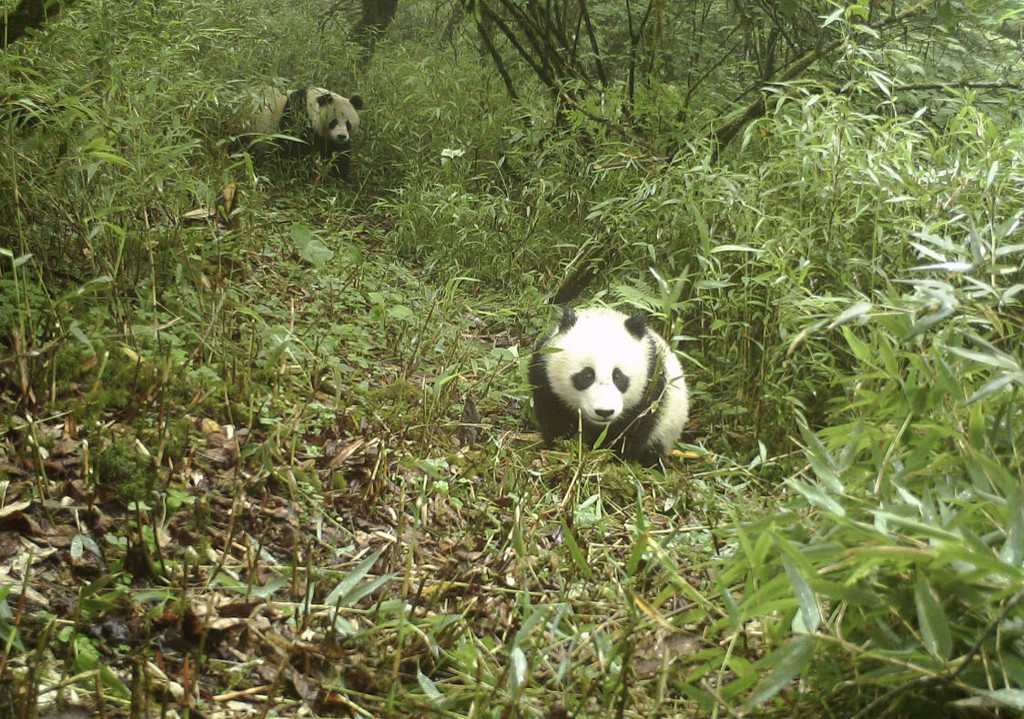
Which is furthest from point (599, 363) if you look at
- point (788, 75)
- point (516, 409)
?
point (788, 75)

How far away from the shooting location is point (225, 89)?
650 cm

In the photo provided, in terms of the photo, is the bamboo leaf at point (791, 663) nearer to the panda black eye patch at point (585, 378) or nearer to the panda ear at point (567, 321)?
the panda black eye patch at point (585, 378)

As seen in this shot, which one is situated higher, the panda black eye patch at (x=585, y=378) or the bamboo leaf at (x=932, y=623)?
the bamboo leaf at (x=932, y=623)

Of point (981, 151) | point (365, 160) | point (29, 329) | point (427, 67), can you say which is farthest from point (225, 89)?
point (981, 151)

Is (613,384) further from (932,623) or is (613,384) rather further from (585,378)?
(932,623)

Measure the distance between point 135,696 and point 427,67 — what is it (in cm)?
748

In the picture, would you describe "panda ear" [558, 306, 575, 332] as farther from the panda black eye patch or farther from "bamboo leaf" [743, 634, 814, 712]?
"bamboo leaf" [743, 634, 814, 712]

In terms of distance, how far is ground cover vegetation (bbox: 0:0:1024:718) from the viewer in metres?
1.66

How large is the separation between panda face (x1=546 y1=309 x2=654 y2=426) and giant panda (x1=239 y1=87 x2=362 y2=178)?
13.6 feet

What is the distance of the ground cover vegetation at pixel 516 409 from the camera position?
1655 mm

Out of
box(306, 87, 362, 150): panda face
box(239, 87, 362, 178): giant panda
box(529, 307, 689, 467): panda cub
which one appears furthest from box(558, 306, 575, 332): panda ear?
box(306, 87, 362, 150): panda face

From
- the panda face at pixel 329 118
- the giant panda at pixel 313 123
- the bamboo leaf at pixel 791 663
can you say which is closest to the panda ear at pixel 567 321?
the bamboo leaf at pixel 791 663

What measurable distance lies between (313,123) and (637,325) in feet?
15.3

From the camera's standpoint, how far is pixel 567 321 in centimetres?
403
